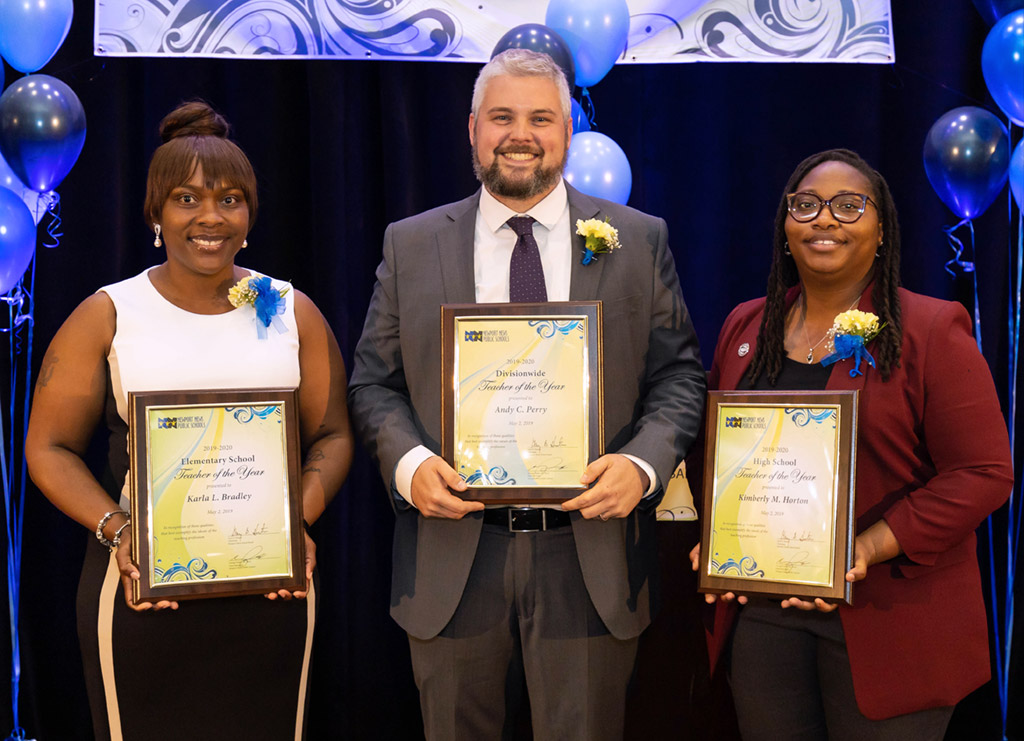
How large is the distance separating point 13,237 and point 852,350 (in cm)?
219

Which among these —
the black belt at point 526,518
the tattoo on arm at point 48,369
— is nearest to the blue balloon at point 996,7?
the black belt at point 526,518

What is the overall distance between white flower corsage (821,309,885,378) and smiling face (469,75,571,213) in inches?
29.2

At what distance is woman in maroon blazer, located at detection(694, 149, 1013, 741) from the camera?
1998 millimetres

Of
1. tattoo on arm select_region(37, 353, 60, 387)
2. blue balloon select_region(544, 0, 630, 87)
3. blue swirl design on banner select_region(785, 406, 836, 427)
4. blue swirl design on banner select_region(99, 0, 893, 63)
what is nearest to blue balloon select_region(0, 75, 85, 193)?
blue swirl design on banner select_region(99, 0, 893, 63)

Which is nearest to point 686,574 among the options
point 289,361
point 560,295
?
point 560,295

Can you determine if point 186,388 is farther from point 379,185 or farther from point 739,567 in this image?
point 379,185

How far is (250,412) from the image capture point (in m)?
2.08

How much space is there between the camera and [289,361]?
233 cm

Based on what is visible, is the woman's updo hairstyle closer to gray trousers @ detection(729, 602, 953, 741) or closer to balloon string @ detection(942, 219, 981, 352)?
gray trousers @ detection(729, 602, 953, 741)

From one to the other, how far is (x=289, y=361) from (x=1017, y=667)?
9.54ft

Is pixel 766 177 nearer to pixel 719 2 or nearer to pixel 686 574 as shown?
pixel 719 2

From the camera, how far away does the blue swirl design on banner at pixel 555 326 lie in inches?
79.4

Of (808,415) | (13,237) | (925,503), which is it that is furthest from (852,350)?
(13,237)
